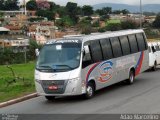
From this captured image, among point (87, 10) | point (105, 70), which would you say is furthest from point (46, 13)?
point (105, 70)

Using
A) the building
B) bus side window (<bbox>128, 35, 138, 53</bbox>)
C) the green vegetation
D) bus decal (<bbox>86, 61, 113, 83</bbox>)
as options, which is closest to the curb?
bus decal (<bbox>86, 61, 113, 83</bbox>)

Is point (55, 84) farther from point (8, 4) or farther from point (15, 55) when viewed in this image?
point (8, 4)

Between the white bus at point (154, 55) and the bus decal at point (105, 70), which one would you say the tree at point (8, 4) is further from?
the bus decal at point (105, 70)

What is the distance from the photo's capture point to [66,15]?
137250mm

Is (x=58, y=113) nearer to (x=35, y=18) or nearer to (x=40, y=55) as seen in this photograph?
(x=40, y=55)

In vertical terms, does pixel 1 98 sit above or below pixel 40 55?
below

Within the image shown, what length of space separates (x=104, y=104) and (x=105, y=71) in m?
2.91

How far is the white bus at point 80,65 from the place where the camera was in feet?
47.2

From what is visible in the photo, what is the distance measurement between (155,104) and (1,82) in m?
8.91

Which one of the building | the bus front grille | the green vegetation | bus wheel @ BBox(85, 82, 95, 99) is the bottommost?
the building

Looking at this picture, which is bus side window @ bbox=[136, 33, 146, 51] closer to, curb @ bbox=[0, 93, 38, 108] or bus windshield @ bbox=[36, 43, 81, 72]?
bus windshield @ bbox=[36, 43, 81, 72]

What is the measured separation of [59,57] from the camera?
14969 mm

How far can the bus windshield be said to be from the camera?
47.9 feet

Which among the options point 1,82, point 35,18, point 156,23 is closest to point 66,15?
point 35,18
